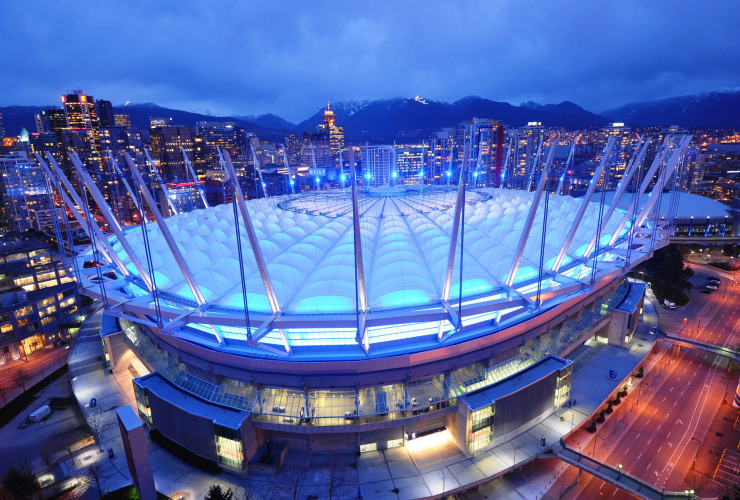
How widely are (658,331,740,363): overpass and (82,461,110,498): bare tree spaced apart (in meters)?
49.3

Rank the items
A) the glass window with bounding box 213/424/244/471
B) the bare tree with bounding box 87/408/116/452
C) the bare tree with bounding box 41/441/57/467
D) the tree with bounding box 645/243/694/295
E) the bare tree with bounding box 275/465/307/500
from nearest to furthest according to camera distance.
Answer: the bare tree with bounding box 275/465/307/500
the glass window with bounding box 213/424/244/471
the bare tree with bounding box 41/441/57/467
the bare tree with bounding box 87/408/116/452
the tree with bounding box 645/243/694/295

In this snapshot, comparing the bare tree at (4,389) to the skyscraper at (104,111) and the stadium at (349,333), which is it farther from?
the skyscraper at (104,111)

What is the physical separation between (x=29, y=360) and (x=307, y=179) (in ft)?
257

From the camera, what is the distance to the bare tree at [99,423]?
2631cm

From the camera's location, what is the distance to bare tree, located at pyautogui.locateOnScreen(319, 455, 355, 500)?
2164cm

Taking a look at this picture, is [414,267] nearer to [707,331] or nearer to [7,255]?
[707,331]

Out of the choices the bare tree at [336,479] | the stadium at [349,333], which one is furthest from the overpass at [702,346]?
the bare tree at [336,479]

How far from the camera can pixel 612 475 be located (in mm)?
23250

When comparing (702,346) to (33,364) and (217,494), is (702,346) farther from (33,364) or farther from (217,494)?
(33,364)

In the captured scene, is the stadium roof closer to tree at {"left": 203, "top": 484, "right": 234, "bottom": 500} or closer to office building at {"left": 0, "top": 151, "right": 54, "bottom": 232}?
tree at {"left": 203, "top": 484, "right": 234, "bottom": 500}

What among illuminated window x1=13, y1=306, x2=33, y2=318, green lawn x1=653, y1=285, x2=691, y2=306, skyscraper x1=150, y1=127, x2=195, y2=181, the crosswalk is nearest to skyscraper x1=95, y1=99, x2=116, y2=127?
skyscraper x1=150, y1=127, x2=195, y2=181

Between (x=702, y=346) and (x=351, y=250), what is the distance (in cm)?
3747

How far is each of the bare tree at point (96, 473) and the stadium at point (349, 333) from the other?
3.62 metres

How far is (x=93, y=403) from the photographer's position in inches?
1191
